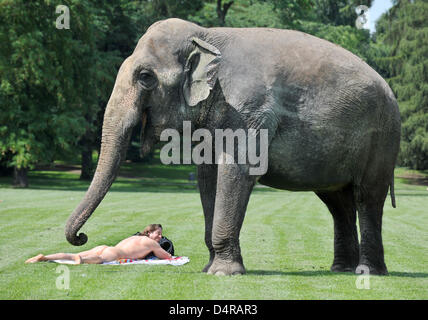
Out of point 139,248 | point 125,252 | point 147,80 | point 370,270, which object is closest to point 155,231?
point 139,248

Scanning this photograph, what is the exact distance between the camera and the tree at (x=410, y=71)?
4984cm

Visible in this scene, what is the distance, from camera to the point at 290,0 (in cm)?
4181

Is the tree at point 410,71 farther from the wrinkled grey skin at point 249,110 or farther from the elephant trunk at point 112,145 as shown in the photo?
the elephant trunk at point 112,145

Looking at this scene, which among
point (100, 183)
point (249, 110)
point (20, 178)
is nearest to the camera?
point (100, 183)

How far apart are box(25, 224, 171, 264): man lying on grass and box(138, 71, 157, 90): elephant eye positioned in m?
2.98

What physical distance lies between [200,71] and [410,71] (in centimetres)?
4568

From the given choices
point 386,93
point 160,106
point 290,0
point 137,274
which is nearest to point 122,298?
point 137,274

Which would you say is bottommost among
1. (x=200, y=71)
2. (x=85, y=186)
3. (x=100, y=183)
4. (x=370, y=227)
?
(x=85, y=186)

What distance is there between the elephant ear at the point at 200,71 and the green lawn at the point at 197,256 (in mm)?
2180

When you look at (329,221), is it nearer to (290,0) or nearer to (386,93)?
(386,93)

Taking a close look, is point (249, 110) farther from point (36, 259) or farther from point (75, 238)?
point (36, 259)

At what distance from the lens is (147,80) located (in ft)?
29.0

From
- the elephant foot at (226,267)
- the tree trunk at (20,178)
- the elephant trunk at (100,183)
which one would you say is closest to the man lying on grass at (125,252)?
the elephant trunk at (100,183)

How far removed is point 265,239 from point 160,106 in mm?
6914
